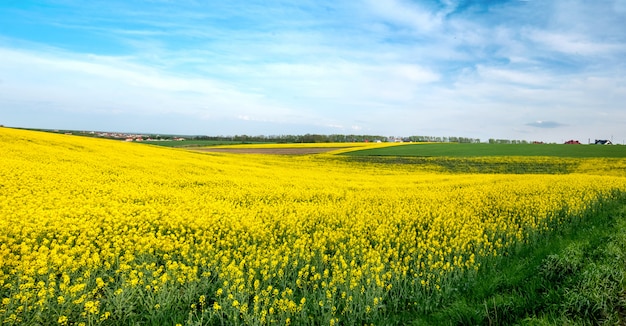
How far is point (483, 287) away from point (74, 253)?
23.7ft

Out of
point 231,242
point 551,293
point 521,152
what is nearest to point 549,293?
point 551,293

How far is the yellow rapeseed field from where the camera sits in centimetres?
505

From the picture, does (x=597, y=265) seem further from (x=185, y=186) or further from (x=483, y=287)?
(x=185, y=186)

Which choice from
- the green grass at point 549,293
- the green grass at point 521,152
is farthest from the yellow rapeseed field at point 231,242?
the green grass at point 521,152

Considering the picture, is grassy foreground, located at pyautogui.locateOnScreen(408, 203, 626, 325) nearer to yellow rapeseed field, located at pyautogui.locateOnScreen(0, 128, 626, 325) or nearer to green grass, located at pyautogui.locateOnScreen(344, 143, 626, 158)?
yellow rapeseed field, located at pyautogui.locateOnScreen(0, 128, 626, 325)

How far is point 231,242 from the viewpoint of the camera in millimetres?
8164

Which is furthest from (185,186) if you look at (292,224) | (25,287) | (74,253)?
(25,287)

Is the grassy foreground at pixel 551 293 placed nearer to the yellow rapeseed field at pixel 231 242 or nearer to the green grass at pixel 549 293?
the green grass at pixel 549 293

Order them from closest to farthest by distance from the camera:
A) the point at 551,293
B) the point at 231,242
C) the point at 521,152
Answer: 1. the point at 551,293
2. the point at 231,242
3. the point at 521,152

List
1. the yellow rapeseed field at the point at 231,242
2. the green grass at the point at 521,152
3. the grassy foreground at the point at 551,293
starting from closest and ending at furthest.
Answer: the grassy foreground at the point at 551,293 → the yellow rapeseed field at the point at 231,242 → the green grass at the point at 521,152

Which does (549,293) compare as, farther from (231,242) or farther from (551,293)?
(231,242)

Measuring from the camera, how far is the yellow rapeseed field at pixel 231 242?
5.05 metres

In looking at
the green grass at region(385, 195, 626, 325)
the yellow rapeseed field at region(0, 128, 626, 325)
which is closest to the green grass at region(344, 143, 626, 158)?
the yellow rapeseed field at region(0, 128, 626, 325)

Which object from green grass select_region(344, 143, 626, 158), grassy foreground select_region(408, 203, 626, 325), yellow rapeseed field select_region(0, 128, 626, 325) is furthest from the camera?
green grass select_region(344, 143, 626, 158)
